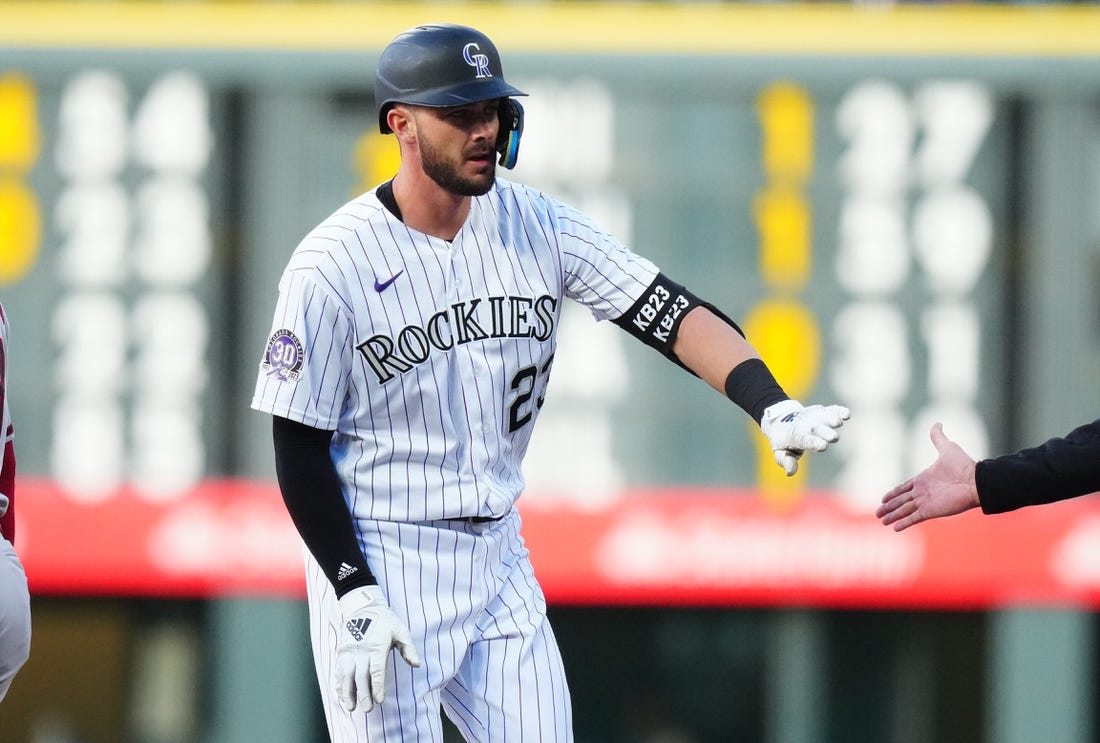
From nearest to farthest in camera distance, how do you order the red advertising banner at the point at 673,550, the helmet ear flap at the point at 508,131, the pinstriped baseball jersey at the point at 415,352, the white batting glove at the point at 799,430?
the white batting glove at the point at 799,430, the pinstriped baseball jersey at the point at 415,352, the helmet ear flap at the point at 508,131, the red advertising banner at the point at 673,550

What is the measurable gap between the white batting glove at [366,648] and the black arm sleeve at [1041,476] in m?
1.07

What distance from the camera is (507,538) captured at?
3170 mm

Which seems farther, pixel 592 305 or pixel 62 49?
pixel 62 49

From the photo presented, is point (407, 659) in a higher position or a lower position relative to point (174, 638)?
higher

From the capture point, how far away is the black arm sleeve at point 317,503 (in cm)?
294

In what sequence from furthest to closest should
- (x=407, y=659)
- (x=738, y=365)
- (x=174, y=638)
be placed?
(x=174, y=638)
(x=738, y=365)
(x=407, y=659)

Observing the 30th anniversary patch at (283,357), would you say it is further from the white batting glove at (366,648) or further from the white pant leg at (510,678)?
the white pant leg at (510,678)

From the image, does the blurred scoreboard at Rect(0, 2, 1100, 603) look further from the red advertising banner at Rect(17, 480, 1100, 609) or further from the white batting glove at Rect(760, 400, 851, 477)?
the white batting glove at Rect(760, 400, 851, 477)

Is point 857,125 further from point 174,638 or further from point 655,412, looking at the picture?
point 174,638

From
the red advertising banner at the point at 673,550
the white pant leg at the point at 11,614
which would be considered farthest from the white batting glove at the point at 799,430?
the red advertising banner at the point at 673,550

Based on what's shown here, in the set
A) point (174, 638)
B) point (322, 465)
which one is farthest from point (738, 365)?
point (174, 638)

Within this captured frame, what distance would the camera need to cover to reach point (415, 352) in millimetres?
2994

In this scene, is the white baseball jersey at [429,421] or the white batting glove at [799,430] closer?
the white batting glove at [799,430]

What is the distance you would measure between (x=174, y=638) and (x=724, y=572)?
8.58 feet
